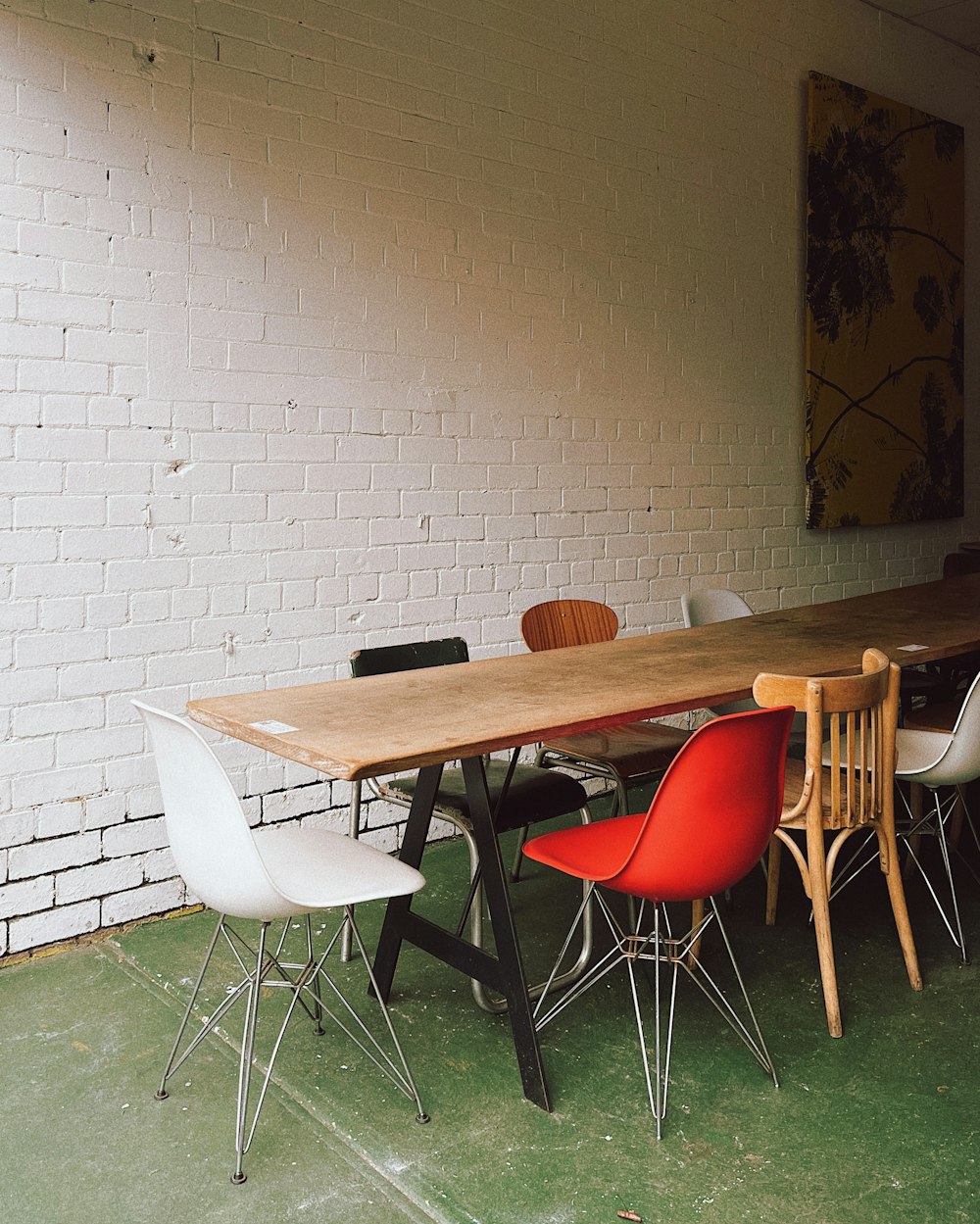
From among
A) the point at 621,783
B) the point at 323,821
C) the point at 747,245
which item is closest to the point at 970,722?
the point at 621,783

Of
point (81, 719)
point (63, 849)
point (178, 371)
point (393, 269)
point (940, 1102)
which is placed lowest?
point (940, 1102)

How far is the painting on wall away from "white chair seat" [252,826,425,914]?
3.97m

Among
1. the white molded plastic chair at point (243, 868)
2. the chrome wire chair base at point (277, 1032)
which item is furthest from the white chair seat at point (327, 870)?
the chrome wire chair base at point (277, 1032)

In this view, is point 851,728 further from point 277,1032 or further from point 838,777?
point 277,1032

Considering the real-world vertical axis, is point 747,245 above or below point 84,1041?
above

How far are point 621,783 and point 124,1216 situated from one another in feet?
6.05

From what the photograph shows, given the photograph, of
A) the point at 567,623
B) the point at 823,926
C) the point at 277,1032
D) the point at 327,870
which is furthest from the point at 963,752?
the point at 277,1032

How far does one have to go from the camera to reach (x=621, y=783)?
3.55 m

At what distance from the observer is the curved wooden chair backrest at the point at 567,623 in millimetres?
4199

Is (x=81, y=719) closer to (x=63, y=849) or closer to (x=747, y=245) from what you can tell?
(x=63, y=849)

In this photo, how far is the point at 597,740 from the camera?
382cm

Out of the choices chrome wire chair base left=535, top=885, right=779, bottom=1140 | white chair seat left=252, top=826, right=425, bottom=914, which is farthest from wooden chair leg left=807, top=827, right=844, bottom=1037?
white chair seat left=252, top=826, right=425, bottom=914

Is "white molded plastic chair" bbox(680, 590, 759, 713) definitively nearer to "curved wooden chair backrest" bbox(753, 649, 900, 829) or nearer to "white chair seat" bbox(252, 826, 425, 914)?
"curved wooden chair backrest" bbox(753, 649, 900, 829)

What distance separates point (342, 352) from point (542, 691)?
5.82ft
